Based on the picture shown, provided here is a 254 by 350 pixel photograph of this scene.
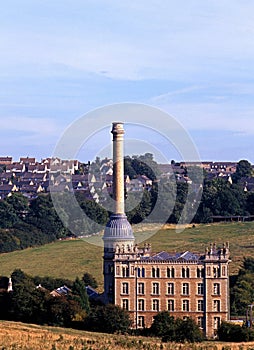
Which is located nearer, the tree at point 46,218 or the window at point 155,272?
the window at point 155,272

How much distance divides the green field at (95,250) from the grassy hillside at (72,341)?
15479mm

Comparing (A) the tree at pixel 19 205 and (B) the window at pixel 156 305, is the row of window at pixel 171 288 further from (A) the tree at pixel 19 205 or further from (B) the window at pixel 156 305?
(A) the tree at pixel 19 205

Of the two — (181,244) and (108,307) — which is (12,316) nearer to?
(108,307)

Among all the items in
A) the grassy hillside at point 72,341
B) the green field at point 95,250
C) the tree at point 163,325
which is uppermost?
the green field at point 95,250

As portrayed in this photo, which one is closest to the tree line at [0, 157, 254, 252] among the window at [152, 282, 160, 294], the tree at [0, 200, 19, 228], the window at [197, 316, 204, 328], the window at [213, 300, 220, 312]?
the tree at [0, 200, 19, 228]

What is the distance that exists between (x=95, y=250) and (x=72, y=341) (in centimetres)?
3520

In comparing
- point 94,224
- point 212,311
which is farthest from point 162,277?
point 94,224

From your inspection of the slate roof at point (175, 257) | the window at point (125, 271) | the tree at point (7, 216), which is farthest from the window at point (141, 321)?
the tree at point (7, 216)

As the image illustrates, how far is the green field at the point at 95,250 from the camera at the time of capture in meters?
64.8

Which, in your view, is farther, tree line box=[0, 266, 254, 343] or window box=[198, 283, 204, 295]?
window box=[198, 283, 204, 295]

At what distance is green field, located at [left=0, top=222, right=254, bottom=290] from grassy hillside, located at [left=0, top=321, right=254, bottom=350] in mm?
15479

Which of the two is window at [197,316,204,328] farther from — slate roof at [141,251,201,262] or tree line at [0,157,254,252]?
Answer: tree line at [0,157,254,252]

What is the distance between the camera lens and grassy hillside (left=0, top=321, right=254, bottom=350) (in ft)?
124

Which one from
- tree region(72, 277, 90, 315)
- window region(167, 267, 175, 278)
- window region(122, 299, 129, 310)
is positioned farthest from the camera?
window region(122, 299, 129, 310)
